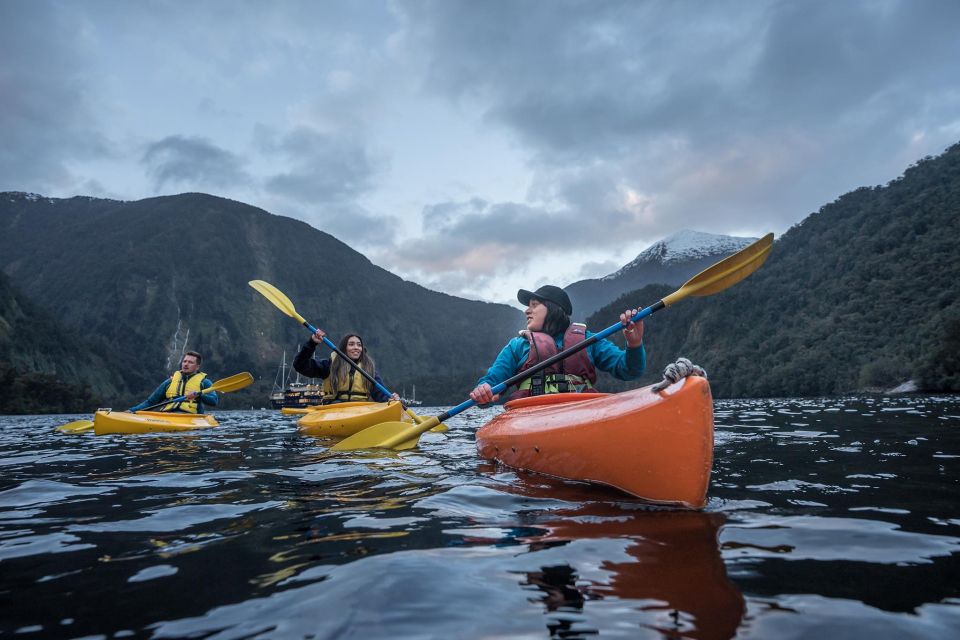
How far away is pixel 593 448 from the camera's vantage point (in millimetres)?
3475

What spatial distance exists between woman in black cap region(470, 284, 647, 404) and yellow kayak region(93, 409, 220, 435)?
6744mm

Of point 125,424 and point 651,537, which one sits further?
point 125,424

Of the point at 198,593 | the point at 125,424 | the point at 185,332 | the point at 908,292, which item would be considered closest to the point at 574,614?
the point at 198,593

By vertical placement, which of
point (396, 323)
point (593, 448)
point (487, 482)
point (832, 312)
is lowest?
point (487, 482)

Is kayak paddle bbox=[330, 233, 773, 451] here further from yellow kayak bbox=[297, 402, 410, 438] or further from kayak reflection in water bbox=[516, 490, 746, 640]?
yellow kayak bbox=[297, 402, 410, 438]

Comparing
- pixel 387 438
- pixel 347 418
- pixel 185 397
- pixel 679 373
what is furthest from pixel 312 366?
pixel 679 373

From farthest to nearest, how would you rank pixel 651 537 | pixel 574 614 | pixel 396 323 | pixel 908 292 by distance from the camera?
pixel 396 323, pixel 908 292, pixel 651 537, pixel 574 614

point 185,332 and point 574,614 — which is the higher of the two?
point 185,332

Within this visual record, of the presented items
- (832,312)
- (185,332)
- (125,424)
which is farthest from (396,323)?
(125,424)

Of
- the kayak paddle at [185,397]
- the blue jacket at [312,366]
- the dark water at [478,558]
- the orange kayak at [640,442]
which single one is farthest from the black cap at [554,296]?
the kayak paddle at [185,397]

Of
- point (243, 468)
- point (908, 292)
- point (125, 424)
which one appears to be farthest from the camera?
point (908, 292)

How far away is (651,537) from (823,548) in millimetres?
669

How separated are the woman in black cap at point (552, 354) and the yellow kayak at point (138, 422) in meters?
6.74

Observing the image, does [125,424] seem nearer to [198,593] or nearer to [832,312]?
[198,593]
